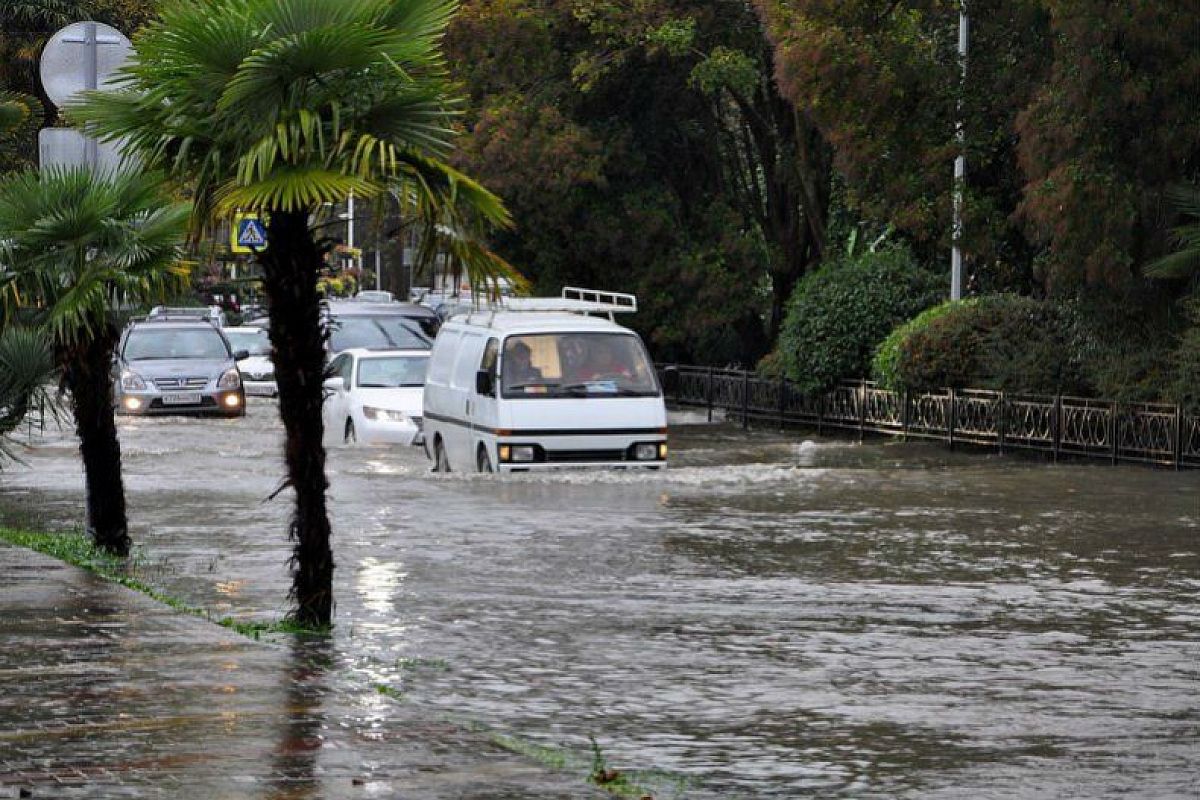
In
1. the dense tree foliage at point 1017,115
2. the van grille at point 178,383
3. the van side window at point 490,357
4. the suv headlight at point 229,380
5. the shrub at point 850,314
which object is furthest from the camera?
the suv headlight at point 229,380

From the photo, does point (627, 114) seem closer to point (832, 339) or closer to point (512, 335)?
Result: point (832, 339)

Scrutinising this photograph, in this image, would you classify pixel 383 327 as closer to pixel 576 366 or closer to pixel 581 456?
pixel 576 366

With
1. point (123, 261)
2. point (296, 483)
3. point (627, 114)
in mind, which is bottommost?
point (296, 483)

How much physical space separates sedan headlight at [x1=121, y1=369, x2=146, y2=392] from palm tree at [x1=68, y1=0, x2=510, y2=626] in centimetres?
2427

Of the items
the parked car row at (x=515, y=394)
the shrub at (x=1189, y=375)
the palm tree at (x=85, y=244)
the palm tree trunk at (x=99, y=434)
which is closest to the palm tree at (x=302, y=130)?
the palm tree at (x=85, y=244)

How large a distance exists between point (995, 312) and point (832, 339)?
3.91m

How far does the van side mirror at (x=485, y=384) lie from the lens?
23375 millimetres

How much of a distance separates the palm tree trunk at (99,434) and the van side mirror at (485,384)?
7667 millimetres

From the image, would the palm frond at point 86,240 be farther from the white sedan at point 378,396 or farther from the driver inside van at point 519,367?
the white sedan at point 378,396

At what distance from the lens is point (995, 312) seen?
3181 cm

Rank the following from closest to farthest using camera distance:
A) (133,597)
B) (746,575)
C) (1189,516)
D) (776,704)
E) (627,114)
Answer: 1. (776,704)
2. (133,597)
3. (746,575)
4. (1189,516)
5. (627,114)

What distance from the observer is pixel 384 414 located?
94.7 ft

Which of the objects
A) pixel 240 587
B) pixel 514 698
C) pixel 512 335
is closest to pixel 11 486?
pixel 512 335

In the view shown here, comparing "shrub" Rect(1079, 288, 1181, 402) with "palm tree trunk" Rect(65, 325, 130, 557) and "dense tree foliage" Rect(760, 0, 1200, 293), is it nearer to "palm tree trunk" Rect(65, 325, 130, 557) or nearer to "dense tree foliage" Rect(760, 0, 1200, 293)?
"dense tree foliage" Rect(760, 0, 1200, 293)
